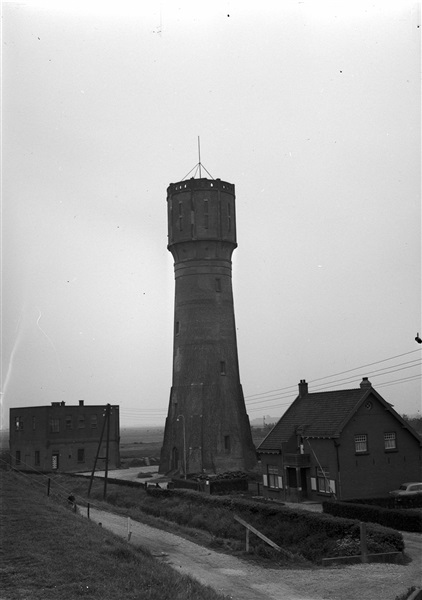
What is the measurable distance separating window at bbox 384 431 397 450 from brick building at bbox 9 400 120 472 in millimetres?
39147

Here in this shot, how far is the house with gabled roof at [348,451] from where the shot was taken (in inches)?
1503

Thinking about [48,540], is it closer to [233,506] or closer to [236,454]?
[233,506]

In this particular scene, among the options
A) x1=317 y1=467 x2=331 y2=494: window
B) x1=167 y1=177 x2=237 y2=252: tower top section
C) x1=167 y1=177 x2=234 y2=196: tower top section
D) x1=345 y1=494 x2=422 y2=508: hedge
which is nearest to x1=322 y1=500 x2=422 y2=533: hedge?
x1=345 y1=494 x2=422 y2=508: hedge

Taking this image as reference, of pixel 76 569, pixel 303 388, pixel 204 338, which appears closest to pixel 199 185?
pixel 204 338

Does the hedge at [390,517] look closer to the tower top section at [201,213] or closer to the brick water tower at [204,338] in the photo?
the brick water tower at [204,338]

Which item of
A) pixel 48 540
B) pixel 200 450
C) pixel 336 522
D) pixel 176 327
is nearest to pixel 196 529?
pixel 336 522

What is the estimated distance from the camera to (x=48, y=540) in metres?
22.4

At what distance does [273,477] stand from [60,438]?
36.5 meters

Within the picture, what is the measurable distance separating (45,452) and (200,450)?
25.5 metres

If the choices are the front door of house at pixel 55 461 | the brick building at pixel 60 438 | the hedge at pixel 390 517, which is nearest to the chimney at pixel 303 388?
the hedge at pixel 390 517

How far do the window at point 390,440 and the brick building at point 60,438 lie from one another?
39.1m

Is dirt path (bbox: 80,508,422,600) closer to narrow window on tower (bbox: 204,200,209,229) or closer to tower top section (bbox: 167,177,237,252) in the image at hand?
tower top section (bbox: 167,177,237,252)

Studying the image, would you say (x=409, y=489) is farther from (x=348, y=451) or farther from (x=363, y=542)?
(x=363, y=542)

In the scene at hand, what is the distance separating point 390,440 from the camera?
39.9 metres
